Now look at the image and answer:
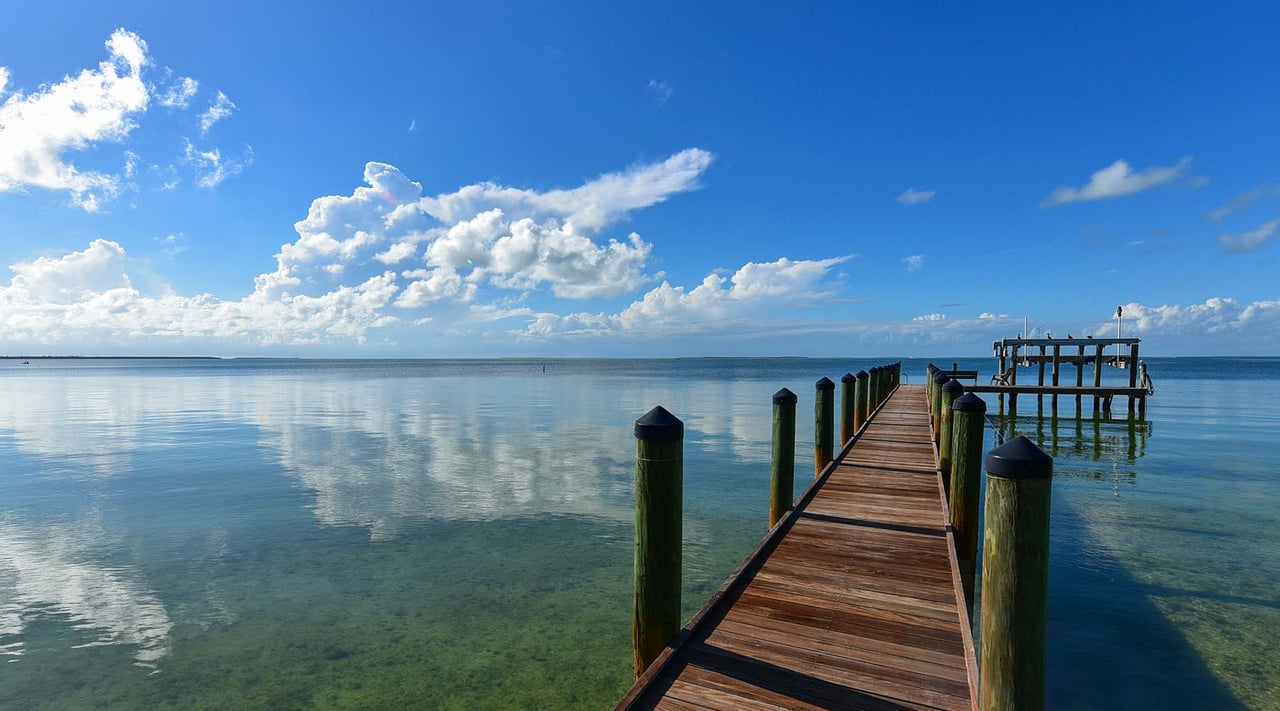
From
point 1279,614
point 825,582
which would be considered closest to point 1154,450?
point 1279,614

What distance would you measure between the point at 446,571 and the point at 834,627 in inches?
248

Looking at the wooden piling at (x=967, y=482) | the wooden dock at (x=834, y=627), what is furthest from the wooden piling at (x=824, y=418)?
the wooden piling at (x=967, y=482)

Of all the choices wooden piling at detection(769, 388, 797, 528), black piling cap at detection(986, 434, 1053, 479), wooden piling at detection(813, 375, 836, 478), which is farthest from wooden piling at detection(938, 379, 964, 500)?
black piling cap at detection(986, 434, 1053, 479)

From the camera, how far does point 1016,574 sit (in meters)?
3.08

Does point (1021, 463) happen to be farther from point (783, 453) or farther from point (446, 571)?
point (446, 571)

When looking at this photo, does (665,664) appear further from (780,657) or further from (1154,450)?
(1154,450)

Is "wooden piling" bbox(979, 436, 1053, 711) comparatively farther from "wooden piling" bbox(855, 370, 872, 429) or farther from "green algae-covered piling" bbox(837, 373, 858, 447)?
"wooden piling" bbox(855, 370, 872, 429)

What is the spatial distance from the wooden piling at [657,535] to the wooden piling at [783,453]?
3.70m

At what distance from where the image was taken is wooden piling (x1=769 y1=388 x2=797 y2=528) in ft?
26.2

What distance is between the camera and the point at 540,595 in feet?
27.0

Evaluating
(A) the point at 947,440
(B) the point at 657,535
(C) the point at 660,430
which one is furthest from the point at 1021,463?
(A) the point at 947,440

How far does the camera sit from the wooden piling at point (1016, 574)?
9.95 feet

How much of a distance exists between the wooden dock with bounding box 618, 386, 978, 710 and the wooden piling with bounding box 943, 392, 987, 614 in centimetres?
26

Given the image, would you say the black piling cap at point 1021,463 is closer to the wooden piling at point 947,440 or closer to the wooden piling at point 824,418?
the wooden piling at point 947,440
